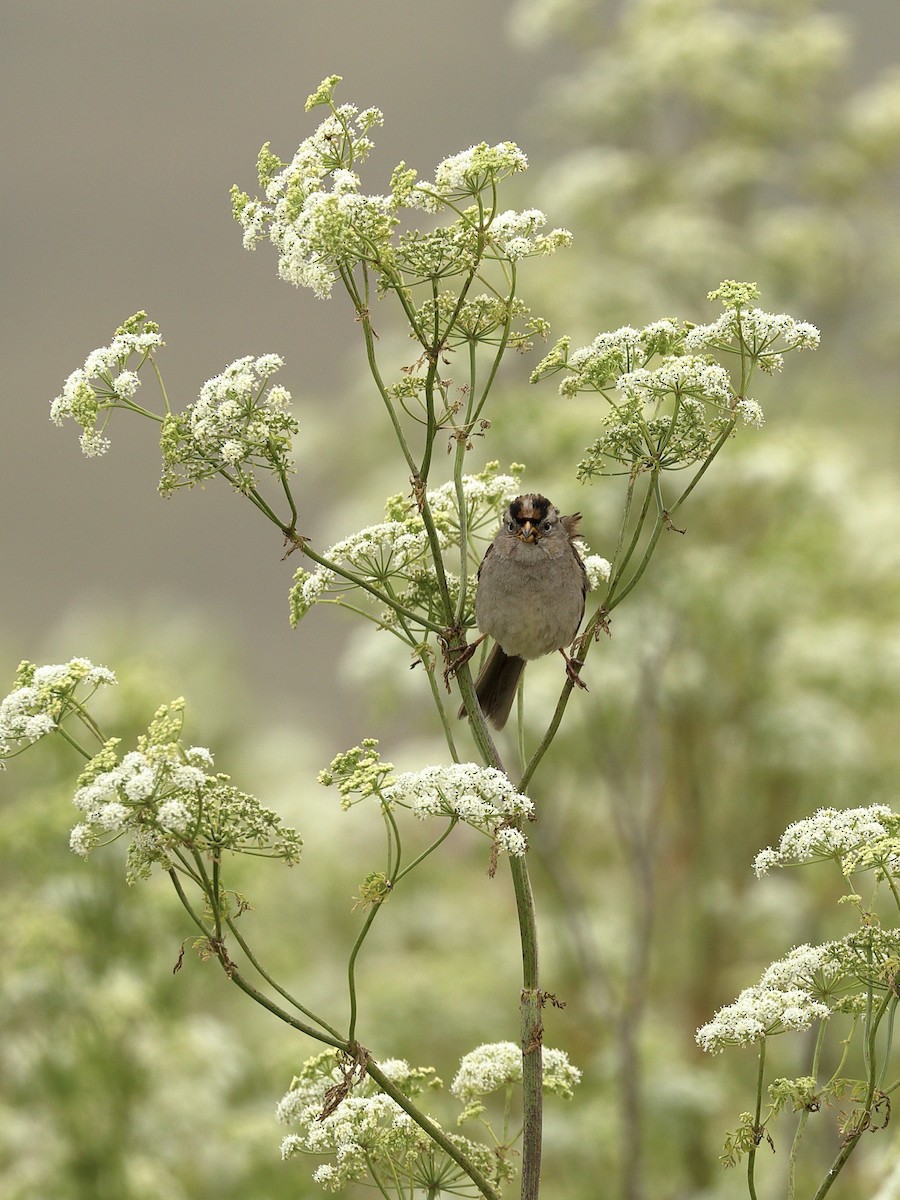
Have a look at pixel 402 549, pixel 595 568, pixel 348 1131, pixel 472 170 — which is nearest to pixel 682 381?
pixel 472 170

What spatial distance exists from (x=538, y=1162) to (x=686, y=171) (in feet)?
27.1

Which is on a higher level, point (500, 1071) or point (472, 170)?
point (472, 170)

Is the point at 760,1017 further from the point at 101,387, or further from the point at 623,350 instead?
the point at 101,387

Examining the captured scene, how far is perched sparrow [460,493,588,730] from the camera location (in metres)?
3.42

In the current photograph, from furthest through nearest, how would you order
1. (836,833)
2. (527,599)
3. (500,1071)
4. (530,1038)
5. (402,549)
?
(527,599) → (500,1071) → (402,549) → (530,1038) → (836,833)

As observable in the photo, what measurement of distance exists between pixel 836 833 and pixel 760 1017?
374mm

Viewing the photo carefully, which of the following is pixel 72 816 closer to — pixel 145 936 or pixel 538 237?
pixel 145 936

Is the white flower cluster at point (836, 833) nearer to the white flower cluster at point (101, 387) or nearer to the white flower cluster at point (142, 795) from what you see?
the white flower cluster at point (142, 795)

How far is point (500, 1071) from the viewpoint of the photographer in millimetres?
3145

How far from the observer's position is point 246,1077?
841 centimetres

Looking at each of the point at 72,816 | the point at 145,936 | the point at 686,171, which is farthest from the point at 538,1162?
the point at 686,171

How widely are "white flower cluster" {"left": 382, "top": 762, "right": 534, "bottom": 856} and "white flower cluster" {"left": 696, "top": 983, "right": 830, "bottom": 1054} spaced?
0.49 meters

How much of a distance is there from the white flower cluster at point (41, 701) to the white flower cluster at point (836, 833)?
127 cm

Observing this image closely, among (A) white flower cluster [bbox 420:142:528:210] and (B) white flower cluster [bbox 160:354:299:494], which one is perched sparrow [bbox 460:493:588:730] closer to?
(B) white flower cluster [bbox 160:354:299:494]
